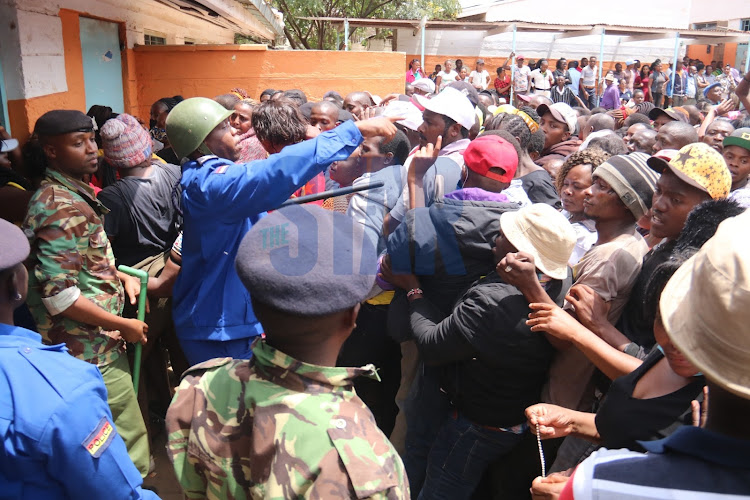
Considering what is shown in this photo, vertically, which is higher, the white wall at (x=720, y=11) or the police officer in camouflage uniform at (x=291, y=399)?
the white wall at (x=720, y=11)

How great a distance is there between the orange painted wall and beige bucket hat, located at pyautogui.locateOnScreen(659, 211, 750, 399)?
932 centimetres

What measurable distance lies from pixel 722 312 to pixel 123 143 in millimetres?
3277

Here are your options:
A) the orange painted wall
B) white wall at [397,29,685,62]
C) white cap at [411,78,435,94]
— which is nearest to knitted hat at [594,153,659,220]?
white cap at [411,78,435,94]

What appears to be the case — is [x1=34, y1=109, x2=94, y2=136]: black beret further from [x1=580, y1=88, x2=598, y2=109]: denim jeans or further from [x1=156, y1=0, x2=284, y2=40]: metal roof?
[x1=580, y1=88, x2=598, y2=109]: denim jeans

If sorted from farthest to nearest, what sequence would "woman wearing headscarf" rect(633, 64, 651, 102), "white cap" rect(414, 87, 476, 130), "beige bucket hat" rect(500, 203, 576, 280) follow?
1. "woman wearing headscarf" rect(633, 64, 651, 102)
2. "white cap" rect(414, 87, 476, 130)
3. "beige bucket hat" rect(500, 203, 576, 280)

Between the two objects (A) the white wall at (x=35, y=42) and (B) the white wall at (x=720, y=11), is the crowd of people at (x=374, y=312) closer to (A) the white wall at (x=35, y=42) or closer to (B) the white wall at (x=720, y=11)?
(A) the white wall at (x=35, y=42)

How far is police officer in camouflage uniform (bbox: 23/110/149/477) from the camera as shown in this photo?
2.56 metres

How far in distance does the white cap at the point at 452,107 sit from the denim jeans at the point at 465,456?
2.02 metres

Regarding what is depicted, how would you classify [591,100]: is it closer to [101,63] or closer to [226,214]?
[101,63]

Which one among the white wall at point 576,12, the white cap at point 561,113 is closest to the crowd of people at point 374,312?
the white cap at point 561,113

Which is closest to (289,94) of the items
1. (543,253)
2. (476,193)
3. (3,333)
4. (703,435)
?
(476,193)

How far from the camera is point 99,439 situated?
58.2 inches

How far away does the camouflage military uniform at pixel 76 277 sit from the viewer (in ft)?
8.38

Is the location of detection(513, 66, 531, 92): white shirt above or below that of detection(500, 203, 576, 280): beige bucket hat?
above
